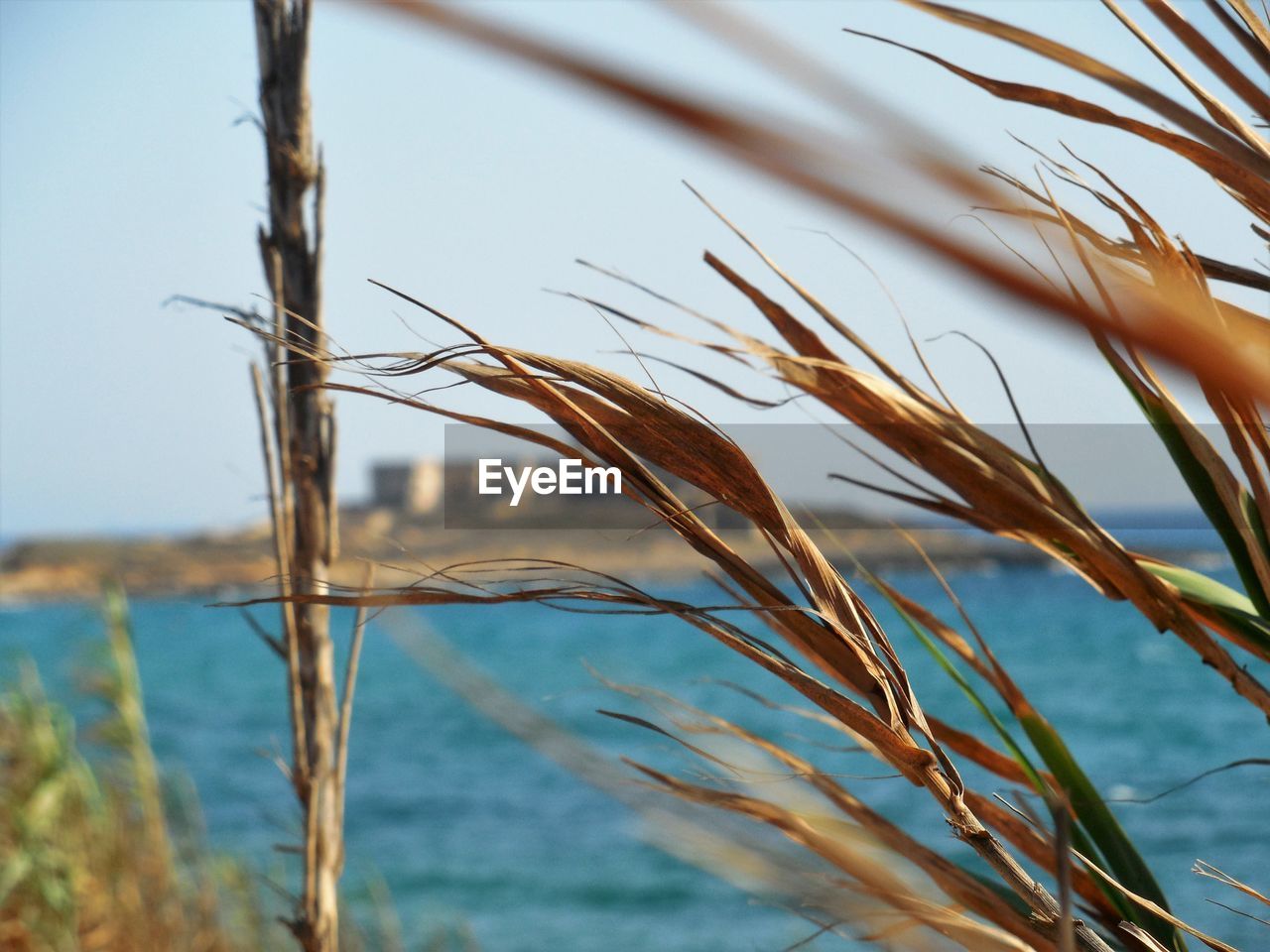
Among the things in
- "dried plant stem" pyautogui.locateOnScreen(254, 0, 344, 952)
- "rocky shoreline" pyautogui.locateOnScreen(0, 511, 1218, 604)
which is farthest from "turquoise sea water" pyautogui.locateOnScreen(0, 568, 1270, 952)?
"rocky shoreline" pyautogui.locateOnScreen(0, 511, 1218, 604)

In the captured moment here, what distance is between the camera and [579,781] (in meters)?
0.28

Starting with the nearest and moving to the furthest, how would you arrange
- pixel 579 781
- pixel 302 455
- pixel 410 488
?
pixel 579 781 → pixel 302 455 → pixel 410 488

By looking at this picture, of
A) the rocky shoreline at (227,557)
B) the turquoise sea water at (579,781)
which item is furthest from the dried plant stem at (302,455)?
the rocky shoreline at (227,557)

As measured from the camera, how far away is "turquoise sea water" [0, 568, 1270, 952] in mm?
5906

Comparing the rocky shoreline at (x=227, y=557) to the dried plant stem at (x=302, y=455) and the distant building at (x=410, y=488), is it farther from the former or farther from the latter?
the dried plant stem at (x=302, y=455)

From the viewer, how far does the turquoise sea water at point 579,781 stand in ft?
19.4

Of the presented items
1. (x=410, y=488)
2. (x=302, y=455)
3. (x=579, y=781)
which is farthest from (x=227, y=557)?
(x=579, y=781)

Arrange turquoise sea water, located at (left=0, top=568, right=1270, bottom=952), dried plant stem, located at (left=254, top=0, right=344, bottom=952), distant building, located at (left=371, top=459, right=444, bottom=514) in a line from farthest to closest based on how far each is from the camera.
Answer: distant building, located at (left=371, top=459, right=444, bottom=514) → turquoise sea water, located at (left=0, top=568, right=1270, bottom=952) → dried plant stem, located at (left=254, top=0, right=344, bottom=952)

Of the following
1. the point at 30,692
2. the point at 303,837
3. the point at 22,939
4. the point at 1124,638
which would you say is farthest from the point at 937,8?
the point at 1124,638

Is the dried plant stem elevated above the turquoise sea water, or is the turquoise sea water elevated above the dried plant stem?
the dried plant stem

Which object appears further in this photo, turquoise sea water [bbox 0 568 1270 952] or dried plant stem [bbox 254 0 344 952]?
turquoise sea water [bbox 0 568 1270 952]

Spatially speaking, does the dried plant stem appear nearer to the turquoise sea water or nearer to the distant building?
the turquoise sea water

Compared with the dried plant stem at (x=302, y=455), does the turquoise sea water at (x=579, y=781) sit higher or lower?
lower

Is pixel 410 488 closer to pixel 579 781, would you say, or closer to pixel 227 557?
pixel 227 557
